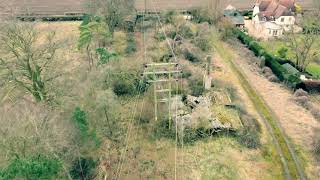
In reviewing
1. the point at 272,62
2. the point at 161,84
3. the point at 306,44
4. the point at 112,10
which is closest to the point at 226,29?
the point at 272,62

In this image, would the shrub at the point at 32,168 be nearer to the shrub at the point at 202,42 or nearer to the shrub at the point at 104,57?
the shrub at the point at 104,57

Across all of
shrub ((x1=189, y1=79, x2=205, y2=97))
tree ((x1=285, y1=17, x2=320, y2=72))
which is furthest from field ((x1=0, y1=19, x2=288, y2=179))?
tree ((x1=285, y1=17, x2=320, y2=72))

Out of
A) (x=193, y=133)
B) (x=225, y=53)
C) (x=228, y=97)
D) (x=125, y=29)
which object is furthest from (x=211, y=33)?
(x=193, y=133)

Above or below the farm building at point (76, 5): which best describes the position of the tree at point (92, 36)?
below

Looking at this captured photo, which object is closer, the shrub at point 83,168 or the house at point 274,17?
the shrub at point 83,168

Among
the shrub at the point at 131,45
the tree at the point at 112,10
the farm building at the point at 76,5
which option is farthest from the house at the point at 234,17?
the tree at the point at 112,10

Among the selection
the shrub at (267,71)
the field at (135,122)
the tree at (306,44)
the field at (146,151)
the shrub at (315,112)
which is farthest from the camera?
the tree at (306,44)

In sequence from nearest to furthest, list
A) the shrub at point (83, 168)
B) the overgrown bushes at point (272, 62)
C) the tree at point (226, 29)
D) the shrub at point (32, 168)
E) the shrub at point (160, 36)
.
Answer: the shrub at point (32, 168) → the shrub at point (83, 168) → the overgrown bushes at point (272, 62) → the shrub at point (160, 36) → the tree at point (226, 29)
